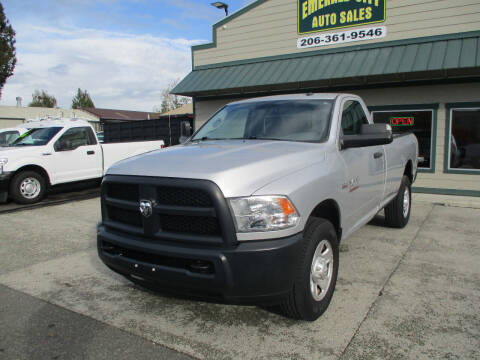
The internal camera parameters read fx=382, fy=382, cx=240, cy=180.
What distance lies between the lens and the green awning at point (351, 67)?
827 cm

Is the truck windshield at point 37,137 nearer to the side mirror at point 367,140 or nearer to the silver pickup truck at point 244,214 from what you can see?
the silver pickup truck at point 244,214

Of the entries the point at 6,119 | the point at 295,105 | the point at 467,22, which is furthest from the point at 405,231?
the point at 6,119

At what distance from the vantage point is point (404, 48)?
29.8 ft

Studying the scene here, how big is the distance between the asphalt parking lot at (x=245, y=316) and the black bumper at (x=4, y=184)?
4.15 m

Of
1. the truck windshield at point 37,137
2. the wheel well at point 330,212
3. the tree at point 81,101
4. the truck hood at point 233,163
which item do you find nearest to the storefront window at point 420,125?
the wheel well at point 330,212

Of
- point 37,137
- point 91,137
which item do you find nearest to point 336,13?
point 91,137

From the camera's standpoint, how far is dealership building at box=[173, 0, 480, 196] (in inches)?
339

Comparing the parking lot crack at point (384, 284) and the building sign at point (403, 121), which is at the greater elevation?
the building sign at point (403, 121)

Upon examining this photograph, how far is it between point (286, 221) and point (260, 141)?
49.6 inches

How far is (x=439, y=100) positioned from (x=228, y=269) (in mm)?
8500

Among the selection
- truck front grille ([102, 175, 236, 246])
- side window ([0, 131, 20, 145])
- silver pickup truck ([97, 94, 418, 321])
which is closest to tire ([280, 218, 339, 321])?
silver pickup truck ([97, 94, 418, 321])

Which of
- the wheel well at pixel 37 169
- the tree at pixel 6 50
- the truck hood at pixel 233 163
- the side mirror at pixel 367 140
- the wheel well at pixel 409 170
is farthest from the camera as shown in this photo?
the tree at pixel 6 50

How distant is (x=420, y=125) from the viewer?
948 centimetres

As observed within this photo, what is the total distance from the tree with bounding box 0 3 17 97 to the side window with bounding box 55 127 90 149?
30.7 m
